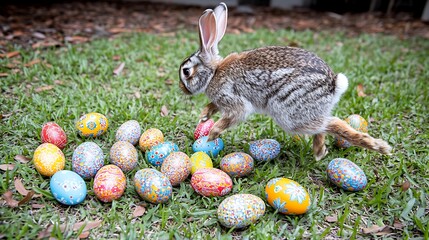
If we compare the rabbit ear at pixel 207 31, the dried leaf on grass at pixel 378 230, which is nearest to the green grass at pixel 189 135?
the dried leaf on grass at pixel 378 230

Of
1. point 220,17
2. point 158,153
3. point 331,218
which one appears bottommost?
point 331,218

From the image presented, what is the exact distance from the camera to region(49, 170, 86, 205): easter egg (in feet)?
8.11

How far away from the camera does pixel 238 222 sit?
2.36 m

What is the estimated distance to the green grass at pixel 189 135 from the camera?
247cm

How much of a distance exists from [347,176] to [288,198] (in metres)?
0.58

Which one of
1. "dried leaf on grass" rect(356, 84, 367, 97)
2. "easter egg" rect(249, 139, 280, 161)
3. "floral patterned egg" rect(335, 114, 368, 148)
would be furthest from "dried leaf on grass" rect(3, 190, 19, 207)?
"dried leaf on grass" rect(356, 84, 367, 97)

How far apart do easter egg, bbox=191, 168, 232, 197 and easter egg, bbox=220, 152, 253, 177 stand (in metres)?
0.16

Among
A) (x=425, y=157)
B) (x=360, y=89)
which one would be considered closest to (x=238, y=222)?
(x=425, y=157)

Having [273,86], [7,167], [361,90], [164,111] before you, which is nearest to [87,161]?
[7,167]

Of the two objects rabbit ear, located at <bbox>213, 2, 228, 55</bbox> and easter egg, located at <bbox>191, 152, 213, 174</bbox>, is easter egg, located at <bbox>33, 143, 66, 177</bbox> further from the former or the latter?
rabbit ear, located at <bbox>213, 2, 228, 55</bbox>

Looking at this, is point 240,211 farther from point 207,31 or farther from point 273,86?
point 207,31

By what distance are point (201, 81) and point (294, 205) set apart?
1404mm

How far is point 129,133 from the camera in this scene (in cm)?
315

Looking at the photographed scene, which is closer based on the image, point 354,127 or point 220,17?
point 220,17
